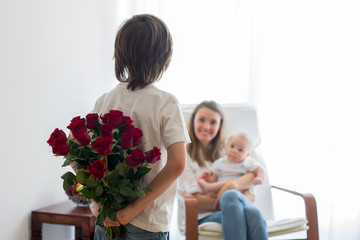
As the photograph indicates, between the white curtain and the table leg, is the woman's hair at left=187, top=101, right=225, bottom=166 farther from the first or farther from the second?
the table leg

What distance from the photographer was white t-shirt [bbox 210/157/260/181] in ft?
7.61

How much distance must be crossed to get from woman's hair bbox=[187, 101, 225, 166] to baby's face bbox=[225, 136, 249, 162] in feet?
0.17

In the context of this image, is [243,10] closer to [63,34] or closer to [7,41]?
[63,34]

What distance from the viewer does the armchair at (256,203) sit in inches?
69.9

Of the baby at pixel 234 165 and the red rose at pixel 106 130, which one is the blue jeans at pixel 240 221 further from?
the red rose at pixel 106 130

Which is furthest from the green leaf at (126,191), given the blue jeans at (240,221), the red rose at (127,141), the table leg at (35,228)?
the table leg at (35,228)

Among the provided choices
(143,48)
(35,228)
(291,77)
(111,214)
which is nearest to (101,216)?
(111,214)

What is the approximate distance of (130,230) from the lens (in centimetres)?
106

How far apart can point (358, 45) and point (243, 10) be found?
884mm

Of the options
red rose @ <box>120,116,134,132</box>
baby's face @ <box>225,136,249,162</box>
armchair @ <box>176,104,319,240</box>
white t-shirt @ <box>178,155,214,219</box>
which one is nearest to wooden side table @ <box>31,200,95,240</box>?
armchair @ <box>176,104,319,240</box>

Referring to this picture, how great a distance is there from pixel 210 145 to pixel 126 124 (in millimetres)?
1453

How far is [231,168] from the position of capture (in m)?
2.33

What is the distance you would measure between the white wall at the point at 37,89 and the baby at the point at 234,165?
2.92 feet

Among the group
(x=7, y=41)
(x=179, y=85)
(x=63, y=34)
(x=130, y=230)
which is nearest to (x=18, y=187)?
(x=7, y=41)
